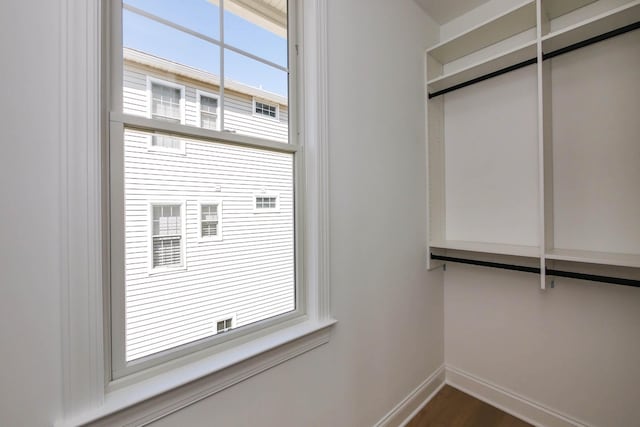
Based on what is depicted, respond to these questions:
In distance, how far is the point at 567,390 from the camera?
1.67 meters

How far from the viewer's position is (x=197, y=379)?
3.07 feet

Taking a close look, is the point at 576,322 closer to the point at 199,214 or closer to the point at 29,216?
the point at 199,214

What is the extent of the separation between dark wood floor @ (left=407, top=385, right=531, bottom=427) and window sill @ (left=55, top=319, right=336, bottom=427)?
1.19 m

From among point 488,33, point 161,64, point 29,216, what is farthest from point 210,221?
point 488,33

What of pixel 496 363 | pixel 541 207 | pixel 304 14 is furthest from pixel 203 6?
pixel 496 363

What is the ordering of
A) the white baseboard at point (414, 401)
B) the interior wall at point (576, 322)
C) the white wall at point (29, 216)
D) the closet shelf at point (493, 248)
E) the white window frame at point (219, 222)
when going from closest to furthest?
the white wall at point (29, 216) → the white window frame at point (219, 222) → the interior wall at point (576, 322) → the closet shelf at point (493, 248) → the white baseboard at point (414, 401)

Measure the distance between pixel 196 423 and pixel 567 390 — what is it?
2.12m

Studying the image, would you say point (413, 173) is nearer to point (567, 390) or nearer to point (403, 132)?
point (403, 132)

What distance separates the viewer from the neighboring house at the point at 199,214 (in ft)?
3.06

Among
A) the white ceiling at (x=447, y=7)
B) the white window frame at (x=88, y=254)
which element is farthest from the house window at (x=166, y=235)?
the white ceiling at (x=447, y=7)

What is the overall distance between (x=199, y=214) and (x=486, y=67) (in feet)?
6.65

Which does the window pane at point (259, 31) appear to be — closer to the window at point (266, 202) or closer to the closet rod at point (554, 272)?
the window at point (266, 202)

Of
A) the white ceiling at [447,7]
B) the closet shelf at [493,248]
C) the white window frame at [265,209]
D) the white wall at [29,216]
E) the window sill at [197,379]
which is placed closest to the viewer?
the white wall at [29,216]

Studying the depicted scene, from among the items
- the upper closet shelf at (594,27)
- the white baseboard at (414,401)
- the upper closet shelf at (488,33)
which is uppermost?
the upper closet shelf at (488,33)
